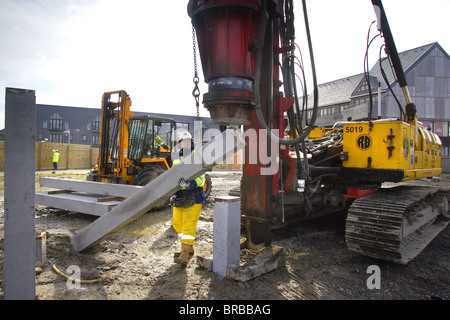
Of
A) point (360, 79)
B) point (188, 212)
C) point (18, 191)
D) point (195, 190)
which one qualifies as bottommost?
point (188, 212)

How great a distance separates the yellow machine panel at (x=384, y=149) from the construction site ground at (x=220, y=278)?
1298mm

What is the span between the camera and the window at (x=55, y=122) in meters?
42.6

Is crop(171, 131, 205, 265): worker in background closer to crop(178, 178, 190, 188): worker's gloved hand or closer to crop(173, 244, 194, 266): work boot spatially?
crop(173, 244, 194, 266): work boot

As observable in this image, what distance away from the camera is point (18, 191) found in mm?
2291

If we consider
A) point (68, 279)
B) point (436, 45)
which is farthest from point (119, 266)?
point (436, 45)

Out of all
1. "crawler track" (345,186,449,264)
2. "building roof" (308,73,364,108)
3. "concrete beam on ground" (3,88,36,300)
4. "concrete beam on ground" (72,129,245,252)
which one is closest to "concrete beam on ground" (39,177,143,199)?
"concrete beam on ground" (72,129,245,252)

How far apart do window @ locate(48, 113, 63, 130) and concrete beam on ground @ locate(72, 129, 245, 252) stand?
4530 centimetres

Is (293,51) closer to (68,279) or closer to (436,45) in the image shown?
(68,279)

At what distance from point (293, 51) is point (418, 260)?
→ 3.45 meters

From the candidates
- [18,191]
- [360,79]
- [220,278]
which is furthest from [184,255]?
[360,79]

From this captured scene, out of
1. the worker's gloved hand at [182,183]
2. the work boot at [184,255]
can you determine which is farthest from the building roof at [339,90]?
the worker's gloved hand at [182,183]

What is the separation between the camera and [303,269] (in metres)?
3.85

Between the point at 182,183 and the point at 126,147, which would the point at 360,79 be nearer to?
the point at 126,147

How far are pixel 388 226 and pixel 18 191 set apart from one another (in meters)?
3.89
